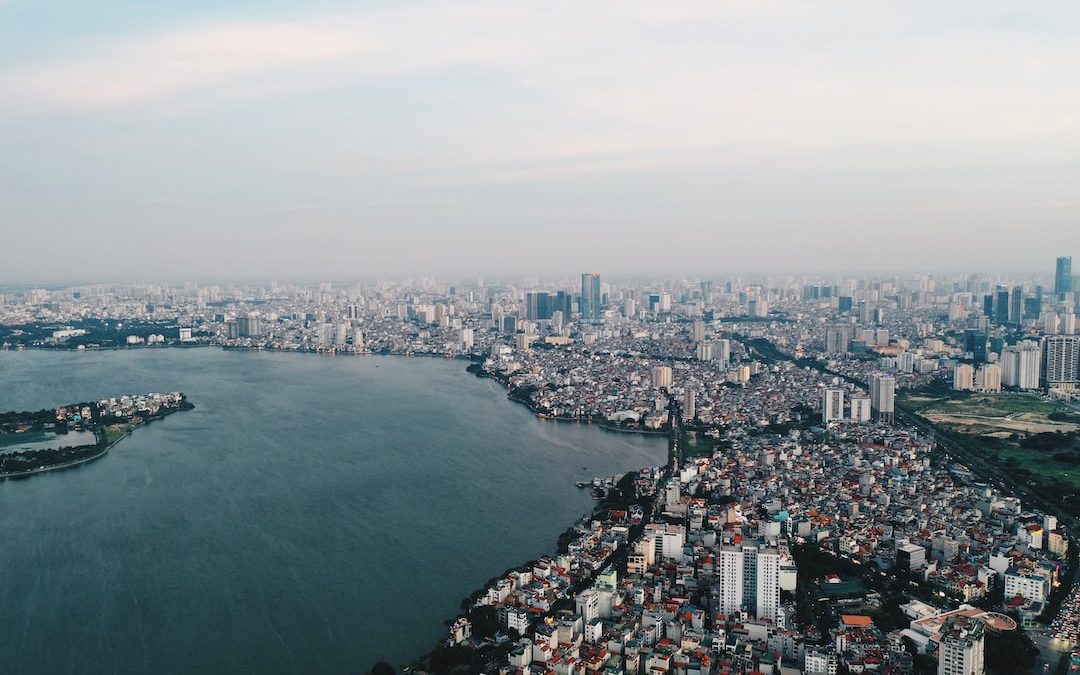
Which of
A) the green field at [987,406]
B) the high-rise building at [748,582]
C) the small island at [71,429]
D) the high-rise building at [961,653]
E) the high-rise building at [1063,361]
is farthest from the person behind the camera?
the high-rise building at [1063,361]

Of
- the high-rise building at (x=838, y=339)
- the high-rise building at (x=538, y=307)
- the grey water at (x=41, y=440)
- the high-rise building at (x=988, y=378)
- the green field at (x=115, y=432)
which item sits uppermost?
the high-rise building at (x=538, y=307)

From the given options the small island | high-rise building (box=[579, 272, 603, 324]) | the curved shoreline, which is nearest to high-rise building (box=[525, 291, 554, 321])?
high-rise building (box=[579, 272, 603, 324])

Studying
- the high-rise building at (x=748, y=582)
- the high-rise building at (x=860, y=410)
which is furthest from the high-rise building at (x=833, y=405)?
the high-rise building at (x=748, y=582)

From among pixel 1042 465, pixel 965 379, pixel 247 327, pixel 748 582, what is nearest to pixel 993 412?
Answer: pixel 965 379

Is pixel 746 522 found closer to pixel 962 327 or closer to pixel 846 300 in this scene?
pixel 962 327

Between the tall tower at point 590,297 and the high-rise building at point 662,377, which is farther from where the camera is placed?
the tall tower at point 590,297

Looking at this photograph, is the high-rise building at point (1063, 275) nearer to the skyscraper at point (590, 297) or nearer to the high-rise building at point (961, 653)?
the skyscraper at point (590, 297)

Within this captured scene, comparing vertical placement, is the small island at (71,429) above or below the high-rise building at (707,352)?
below

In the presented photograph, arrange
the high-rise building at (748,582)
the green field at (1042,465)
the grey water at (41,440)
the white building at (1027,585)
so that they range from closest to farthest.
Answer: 1. the high-rise building at (748,582)
2. the white building at (1027,585)
3. the green field at (1042,465)
4. the grey water at (41,440)
